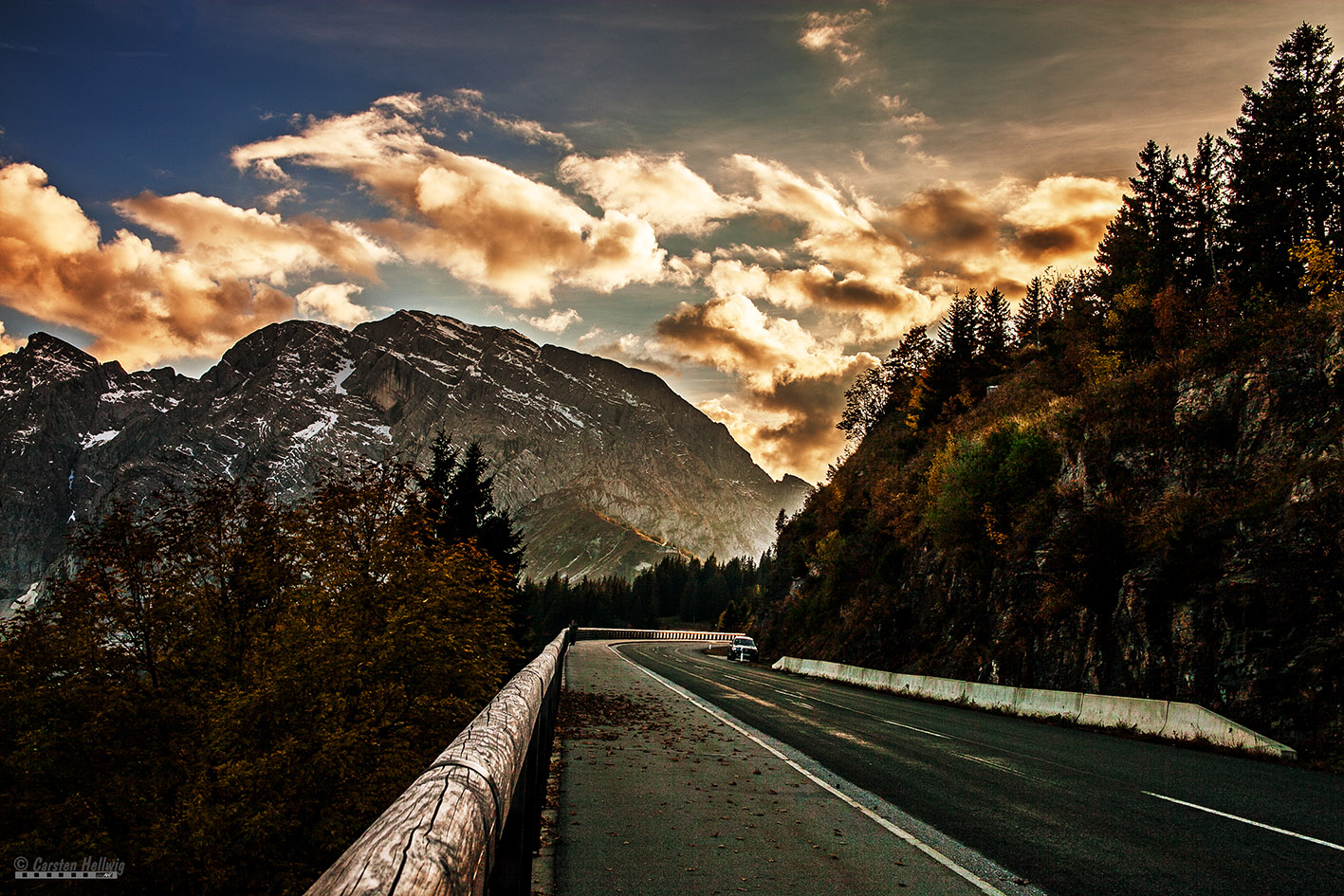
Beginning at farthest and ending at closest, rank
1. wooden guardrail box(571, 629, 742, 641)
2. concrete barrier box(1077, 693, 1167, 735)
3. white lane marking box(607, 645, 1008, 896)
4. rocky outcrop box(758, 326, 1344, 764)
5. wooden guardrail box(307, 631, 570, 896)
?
wooden guardrail box(571, 629, 742, 641) < concrete barrier box(1077, 693, 1167, 735) < rocky outcrop box(758, 326, 1344, 764) < white lane marking box(607, 645, 1008, 896) < wooden guardrail box(307, 631, 570, 896)

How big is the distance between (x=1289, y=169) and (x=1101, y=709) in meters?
29.6

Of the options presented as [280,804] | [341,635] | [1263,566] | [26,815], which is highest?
[1263,566]

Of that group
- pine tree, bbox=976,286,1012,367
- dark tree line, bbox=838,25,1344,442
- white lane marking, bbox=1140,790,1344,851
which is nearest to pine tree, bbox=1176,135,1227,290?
dark tree line, bbox=838,25,1344,442

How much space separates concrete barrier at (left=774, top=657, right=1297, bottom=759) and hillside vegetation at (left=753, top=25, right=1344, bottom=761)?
918 mm

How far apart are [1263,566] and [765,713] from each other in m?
11.8

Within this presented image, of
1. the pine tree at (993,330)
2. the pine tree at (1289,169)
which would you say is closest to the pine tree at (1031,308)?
the pine tree at (993,330)

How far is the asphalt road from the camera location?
6.04m

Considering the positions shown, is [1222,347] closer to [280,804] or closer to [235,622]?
[280,804]

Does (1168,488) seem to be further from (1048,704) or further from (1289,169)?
(1289,169)

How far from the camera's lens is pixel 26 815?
49.3 feet

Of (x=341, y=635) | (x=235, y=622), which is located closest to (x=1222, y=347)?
(x=341, y=635)

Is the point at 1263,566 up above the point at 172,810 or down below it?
above

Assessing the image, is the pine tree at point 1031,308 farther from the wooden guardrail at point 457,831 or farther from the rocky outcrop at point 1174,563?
the wooden guardrail at point 457,831

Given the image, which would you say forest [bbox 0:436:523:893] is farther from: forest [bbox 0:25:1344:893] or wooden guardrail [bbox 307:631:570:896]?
wooden guardrail [bbox 307:631:570:896]
